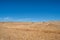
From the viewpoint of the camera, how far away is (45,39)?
17578 millimetres

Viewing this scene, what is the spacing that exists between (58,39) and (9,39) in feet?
21.6

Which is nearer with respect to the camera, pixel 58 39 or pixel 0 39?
pixel 0 39

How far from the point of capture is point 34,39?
57.9ft

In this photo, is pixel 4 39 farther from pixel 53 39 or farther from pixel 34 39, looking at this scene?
pixel 53 39

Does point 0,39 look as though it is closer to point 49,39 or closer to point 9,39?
point 9,39

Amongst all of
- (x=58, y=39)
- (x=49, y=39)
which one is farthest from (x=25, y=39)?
(x=58, y=39)

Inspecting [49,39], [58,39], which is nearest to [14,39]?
[49,39]

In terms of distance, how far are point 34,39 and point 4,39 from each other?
388 cm

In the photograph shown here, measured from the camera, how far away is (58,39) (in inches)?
720

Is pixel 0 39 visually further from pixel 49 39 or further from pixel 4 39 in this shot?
pixel 49 39

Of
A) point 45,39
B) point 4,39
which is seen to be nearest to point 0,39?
point 4,39

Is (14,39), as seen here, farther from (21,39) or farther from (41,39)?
(41,39)

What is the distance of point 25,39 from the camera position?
1773cm

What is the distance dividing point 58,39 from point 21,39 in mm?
5029
